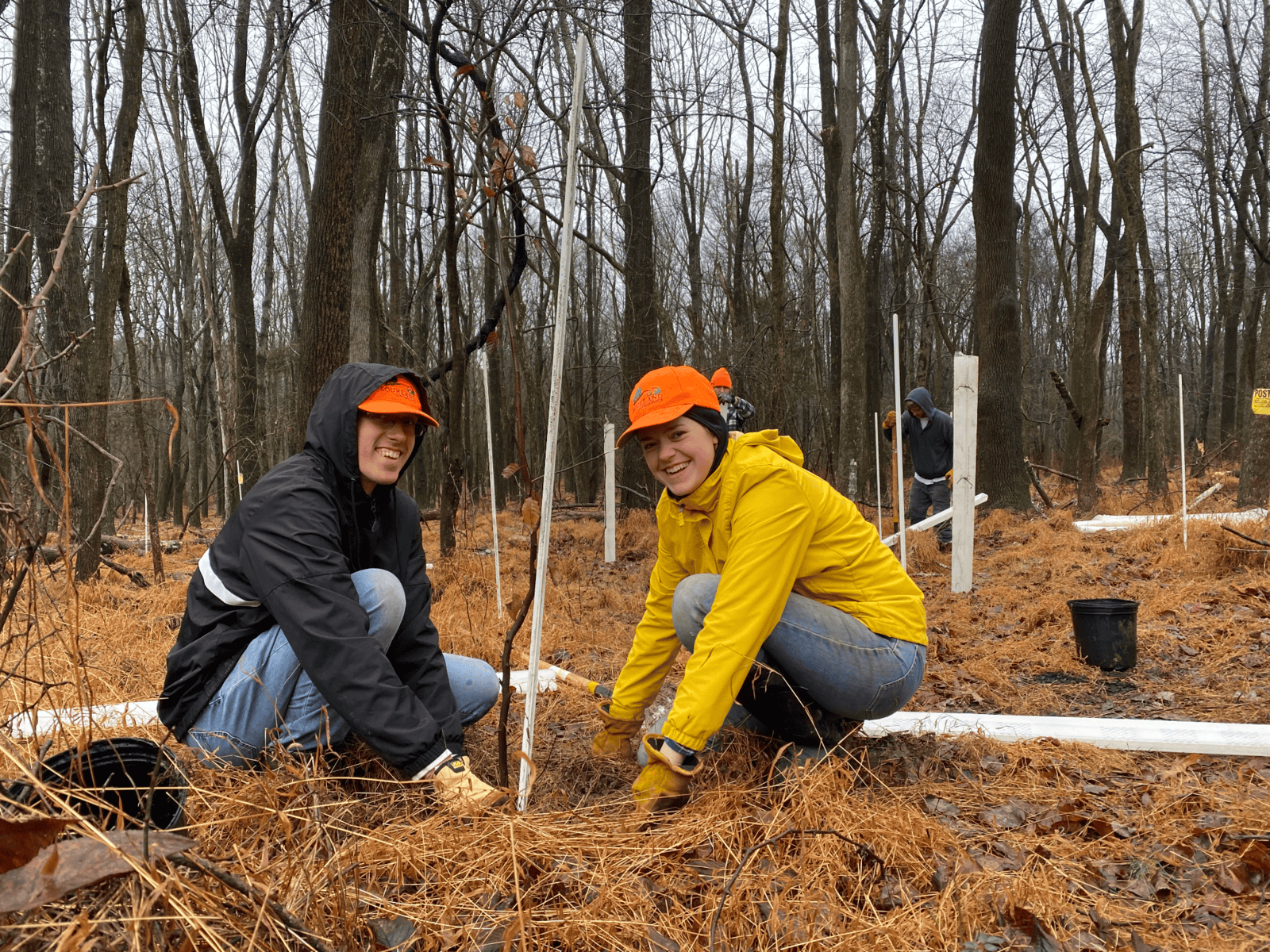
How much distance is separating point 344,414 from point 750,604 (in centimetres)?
130

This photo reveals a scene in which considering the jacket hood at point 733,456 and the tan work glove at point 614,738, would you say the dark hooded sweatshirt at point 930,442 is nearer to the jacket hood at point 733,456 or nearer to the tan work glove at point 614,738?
the jacket hood at point 733,456

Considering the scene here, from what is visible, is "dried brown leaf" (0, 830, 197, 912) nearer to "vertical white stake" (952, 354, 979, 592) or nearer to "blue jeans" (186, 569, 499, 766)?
"blue jeans" (186, 569, 499, 766)

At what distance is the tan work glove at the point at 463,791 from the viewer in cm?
199

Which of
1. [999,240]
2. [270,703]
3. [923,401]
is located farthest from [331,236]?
[999,240]

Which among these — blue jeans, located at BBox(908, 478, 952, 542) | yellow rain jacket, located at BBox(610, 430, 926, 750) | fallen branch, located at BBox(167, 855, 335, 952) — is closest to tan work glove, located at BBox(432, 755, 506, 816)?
yellow rain jacket, located at BBox(610, 430, 926, 750)

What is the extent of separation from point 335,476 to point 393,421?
0.24 m

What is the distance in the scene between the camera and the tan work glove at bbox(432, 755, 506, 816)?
1.99 m

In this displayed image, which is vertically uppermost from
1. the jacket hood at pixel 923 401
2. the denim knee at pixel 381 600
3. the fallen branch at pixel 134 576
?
the jacket hood at pixel 923 401

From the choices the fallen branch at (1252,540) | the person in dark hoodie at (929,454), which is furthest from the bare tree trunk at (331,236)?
the fallen branch at (1252,540)

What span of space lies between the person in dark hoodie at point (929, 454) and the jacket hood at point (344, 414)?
7.05m

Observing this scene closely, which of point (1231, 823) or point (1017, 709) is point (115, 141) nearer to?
point (1017, 709)

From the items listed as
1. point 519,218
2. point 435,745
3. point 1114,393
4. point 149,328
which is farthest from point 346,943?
point 1114,393

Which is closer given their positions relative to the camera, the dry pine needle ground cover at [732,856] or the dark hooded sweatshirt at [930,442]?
the dry pine needle ground cover at [732,856]

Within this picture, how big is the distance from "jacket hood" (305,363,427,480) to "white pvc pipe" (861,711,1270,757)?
2044mm
